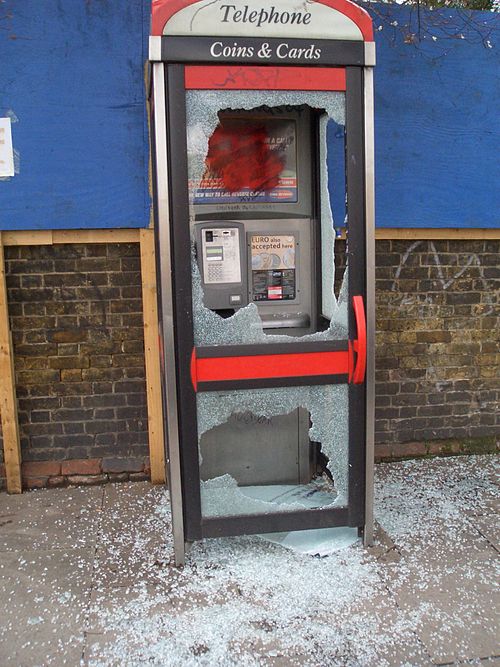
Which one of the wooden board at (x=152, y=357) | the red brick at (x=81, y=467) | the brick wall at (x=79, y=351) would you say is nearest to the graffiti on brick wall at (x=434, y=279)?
the wooden board at (x=152, y=357)

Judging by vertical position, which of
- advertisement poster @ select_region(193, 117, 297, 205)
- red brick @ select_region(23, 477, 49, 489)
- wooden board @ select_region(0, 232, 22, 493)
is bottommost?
red brick @ select_region(23, 477, 49, 489)

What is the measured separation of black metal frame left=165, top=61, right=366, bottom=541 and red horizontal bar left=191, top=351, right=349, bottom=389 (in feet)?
0.12

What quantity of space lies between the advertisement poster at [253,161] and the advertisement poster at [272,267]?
0.22 metres

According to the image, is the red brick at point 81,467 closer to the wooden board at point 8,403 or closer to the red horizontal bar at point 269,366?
the wooden board at point 8,403

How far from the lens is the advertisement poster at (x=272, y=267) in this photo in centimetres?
319

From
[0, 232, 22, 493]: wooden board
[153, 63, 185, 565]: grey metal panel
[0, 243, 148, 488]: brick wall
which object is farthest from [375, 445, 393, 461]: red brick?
[0, 232, 22, 493]: wooden board

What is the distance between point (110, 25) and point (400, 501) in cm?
330

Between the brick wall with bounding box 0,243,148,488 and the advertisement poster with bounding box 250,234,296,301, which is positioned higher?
the advertisement poster with bounding box 250,234,296,301

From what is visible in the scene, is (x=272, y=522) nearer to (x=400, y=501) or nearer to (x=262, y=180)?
(x=400, y=501)

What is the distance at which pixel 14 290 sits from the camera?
11.8ft

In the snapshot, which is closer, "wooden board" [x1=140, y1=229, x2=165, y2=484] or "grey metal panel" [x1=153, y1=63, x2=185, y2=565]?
"grey metal panel" [x1=153, y1=63, x2=185, y2=565]

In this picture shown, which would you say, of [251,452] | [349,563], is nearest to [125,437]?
[251,452]

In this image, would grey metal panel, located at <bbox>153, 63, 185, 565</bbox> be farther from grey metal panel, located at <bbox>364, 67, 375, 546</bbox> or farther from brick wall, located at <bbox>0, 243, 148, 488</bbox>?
brick wall, located at <bbox>0, 243, 148, 488</bbox>

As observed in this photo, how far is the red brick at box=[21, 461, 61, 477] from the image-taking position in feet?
12.2
